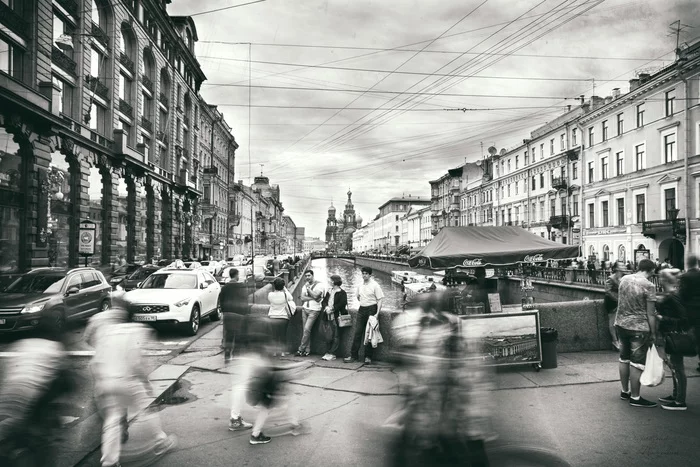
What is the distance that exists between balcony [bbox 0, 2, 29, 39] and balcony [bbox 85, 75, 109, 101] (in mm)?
6156

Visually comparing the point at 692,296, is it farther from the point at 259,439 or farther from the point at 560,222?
the point at 560,222

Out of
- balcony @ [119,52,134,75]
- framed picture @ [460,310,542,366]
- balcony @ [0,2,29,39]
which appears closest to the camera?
framed picture @ [460,310,542,366]

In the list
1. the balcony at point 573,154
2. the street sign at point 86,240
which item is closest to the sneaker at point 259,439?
the street sign at point 86,240

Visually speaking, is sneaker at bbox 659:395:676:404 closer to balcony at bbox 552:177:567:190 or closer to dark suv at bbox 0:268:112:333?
dark suv at bbox 0:268:112:333

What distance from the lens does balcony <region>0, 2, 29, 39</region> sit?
20000 millimetres

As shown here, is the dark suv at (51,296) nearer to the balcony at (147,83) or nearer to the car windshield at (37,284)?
the car windshield at (37,284)

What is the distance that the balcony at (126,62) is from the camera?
32.7m

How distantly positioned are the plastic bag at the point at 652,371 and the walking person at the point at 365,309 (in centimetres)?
433

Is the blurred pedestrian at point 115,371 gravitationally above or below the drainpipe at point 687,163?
below

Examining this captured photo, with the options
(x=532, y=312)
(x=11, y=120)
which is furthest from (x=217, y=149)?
(x=532, y=312)

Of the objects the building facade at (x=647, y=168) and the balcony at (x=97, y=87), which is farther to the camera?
the building facade at (x=647, y=168)

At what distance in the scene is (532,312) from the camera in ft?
28.8

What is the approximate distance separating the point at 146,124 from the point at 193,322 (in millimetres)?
29304

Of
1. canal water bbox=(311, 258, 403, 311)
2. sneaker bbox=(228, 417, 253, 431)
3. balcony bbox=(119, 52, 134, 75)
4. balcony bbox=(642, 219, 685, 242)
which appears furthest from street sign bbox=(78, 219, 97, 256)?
balcony bbox=(642, 219, 685, 242)
